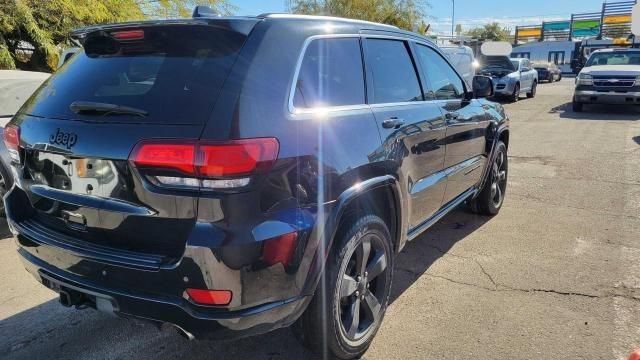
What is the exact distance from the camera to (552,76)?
34500 millimetres

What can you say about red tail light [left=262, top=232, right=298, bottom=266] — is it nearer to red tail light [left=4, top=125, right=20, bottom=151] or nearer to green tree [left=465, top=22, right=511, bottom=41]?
red tail light [left=4, top=125, right=20, bottom=151]

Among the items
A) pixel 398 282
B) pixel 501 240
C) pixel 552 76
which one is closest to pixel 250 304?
pixel 398 282

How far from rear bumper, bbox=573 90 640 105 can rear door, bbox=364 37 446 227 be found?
41.3ft

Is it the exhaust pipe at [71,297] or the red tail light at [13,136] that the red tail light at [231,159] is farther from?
the red tail light at [13,136]

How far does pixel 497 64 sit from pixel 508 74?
850mm

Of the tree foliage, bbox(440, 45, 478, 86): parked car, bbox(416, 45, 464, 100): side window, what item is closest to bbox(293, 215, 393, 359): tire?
bbox(416, 45, 464, 100): side window

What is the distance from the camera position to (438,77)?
4.16m

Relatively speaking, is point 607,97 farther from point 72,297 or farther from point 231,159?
point 72,297

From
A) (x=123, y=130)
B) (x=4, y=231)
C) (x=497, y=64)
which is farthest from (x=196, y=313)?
(x=497, y=64)

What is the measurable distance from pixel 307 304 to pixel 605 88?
1463 cm

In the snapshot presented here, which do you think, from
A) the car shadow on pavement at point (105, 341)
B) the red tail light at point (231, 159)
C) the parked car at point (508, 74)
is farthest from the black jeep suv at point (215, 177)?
the parked car at point (508, 74)

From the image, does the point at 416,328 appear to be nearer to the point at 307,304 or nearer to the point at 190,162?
the point at 307,304

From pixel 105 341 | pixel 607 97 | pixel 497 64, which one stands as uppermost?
pixel 497 64

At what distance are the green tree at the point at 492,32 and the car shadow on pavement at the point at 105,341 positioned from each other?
83133 millimetres
